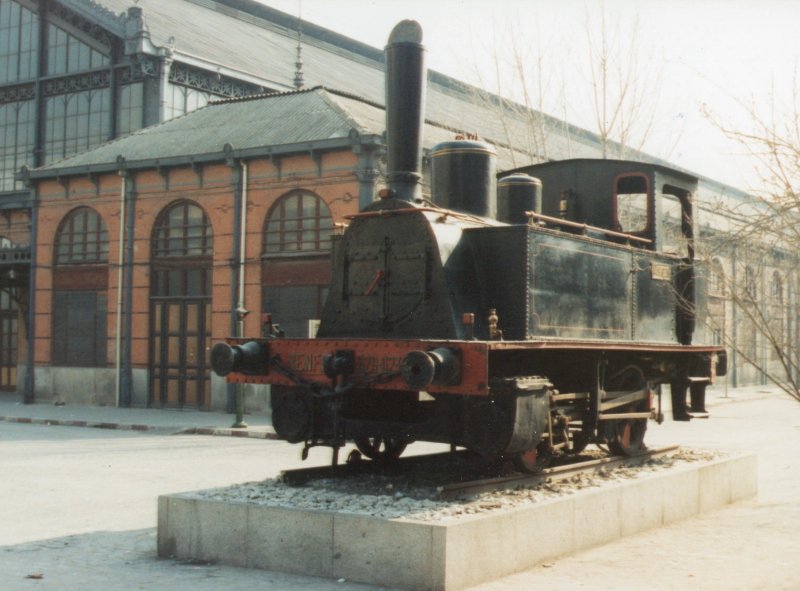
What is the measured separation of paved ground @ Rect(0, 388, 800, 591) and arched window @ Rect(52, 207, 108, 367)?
6756 mm

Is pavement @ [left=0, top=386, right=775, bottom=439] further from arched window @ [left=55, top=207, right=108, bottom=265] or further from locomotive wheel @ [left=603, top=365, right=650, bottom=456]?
locomotive wheel @ [left=603, top=365, right=650, bottom=456]

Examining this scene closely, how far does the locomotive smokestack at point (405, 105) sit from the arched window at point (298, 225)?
41.1ft

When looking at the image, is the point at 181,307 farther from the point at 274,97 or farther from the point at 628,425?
the point at 628,425

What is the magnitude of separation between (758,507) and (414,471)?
3525 mm

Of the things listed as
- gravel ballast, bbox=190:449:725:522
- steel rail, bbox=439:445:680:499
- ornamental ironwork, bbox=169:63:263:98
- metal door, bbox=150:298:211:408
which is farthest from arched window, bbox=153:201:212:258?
gravel ballast, bbox=190:449:725:522

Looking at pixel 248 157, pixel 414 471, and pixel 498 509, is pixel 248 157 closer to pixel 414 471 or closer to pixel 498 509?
pixel 414 471

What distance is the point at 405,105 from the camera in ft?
27.6

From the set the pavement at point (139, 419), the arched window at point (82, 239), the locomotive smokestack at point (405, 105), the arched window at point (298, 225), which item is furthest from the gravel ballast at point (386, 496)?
the arched window at point (82, 239)

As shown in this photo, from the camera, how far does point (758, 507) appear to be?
32.3 feet

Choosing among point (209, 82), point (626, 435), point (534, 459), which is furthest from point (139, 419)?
point (209, 82)

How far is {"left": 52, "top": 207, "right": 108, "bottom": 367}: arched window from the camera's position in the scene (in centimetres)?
2453

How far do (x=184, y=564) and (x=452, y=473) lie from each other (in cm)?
260

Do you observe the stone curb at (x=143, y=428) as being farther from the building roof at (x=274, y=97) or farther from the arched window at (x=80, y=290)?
the building roof at (x=274, y=97)

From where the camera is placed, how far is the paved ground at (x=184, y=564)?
6586 mm
